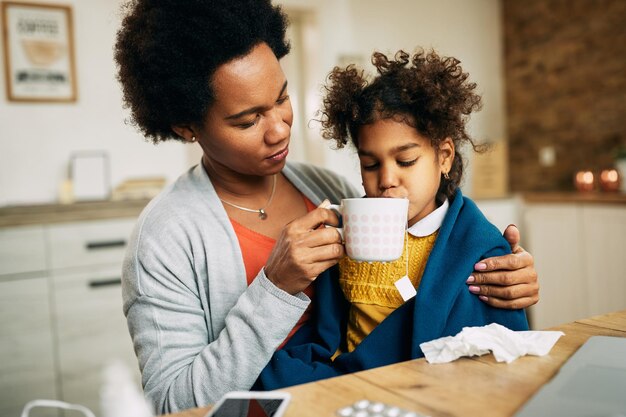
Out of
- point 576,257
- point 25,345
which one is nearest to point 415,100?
point 25,345

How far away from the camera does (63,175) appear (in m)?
3.19

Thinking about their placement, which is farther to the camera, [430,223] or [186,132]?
[186,132]

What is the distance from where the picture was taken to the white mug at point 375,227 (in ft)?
2.90

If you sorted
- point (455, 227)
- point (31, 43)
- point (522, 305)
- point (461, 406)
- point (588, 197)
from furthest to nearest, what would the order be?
point (588, 197)
point (31, 43)
point (455, 227)
point (522, 305)
point (461, 406)

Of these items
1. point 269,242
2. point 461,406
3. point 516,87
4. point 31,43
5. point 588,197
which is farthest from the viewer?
point 516,87

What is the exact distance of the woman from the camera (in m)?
0.98

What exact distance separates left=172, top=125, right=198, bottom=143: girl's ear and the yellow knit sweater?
51 centimetres

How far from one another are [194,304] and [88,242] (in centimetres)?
168

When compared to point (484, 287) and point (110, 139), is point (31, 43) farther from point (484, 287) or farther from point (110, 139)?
point (484, 287)

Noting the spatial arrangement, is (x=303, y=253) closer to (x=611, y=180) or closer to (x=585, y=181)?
(x=611, y=180)

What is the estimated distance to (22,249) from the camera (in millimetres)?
2516

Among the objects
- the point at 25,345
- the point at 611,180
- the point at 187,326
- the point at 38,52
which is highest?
the point at 38,52

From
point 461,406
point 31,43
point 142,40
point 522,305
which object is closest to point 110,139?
point 31,43

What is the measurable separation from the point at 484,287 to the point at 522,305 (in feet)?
0.24
